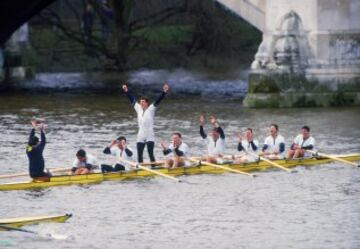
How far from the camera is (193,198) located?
3020 cm

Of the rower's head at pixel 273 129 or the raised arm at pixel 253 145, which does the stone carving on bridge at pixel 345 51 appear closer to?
the rower's head at pixel 273 129

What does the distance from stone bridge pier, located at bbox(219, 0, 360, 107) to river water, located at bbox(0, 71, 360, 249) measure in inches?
45.6

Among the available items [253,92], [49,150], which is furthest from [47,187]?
[253,92]

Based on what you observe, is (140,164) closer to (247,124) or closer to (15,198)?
(15,198)

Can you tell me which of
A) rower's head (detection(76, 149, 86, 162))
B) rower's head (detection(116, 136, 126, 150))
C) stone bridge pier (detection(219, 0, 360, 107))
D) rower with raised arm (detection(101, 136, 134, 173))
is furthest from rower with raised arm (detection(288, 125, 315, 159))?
stone bridge pier (detection(219, 0, 360, 107))

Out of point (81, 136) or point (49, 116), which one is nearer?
point (81, 136)

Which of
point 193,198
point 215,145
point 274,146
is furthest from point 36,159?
point 274,146

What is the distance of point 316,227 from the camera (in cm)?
2719

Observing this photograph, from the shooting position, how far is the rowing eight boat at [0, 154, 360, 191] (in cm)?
3120

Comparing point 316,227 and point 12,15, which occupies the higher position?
point 12,15

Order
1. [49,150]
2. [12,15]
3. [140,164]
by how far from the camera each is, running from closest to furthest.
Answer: [140,164] → [49,150] → [12,15]

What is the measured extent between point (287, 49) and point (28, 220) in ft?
62.6

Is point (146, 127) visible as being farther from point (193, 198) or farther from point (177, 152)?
point (193, 198)

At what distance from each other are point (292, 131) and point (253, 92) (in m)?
6.19
